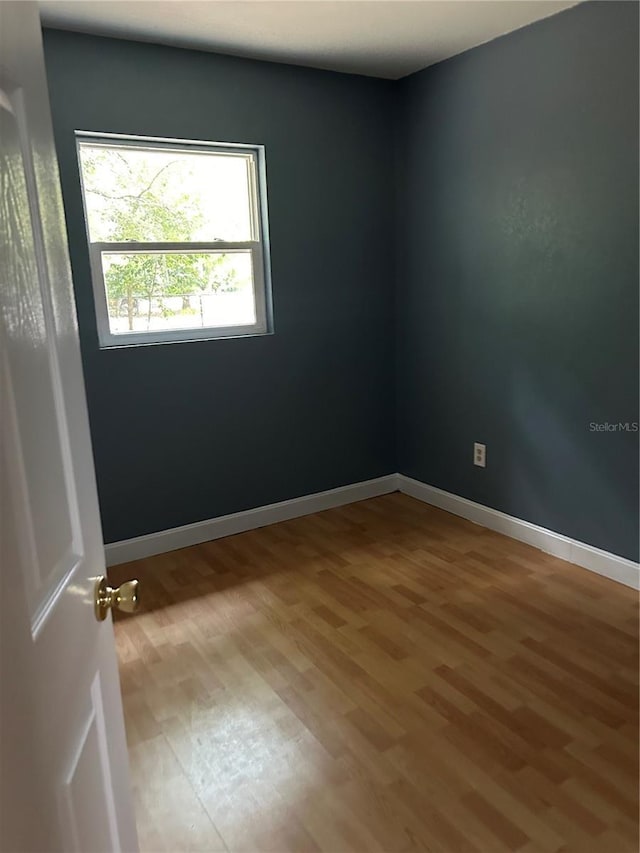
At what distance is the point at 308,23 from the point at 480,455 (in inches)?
84.8

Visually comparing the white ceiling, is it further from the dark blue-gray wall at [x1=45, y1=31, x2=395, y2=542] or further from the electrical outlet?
the electrical outlet

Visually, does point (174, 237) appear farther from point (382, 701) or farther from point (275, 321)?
point (382, 701)

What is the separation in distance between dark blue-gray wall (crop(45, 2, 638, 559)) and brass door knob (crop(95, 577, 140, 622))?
208 cm

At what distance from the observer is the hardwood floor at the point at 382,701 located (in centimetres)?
159

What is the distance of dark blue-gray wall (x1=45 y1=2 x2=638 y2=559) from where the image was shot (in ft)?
8.59

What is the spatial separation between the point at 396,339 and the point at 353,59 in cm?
148

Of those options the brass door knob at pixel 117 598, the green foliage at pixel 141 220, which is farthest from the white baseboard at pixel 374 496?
the brass door knob at pixel 117 598

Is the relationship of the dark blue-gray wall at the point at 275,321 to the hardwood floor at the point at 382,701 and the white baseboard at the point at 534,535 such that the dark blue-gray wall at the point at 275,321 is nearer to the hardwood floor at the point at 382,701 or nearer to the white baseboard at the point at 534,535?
the white baseboard at the point at 534,535

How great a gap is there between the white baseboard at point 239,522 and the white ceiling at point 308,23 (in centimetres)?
224

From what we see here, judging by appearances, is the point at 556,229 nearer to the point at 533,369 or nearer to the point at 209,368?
the point at 533,369

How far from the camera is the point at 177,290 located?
10.2 feet

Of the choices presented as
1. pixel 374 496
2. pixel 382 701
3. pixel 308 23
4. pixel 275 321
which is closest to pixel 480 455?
pixel 374 496

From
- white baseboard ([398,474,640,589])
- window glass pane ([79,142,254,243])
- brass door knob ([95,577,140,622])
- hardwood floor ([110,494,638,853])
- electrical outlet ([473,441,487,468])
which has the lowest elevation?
hardwood floor ([110,494,638,853])

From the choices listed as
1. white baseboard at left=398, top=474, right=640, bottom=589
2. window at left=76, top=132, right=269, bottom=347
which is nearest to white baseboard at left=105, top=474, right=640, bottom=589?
white baseboard at left=398, top=474, right=640, bottom=589
